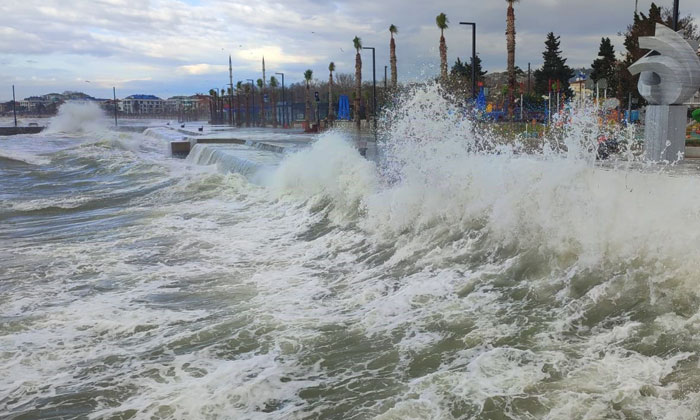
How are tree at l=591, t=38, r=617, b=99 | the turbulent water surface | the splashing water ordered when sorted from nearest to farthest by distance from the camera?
1. the turbulent water surface
2. tree at l=591, t=38, r=617, b=99
3. the splashing water

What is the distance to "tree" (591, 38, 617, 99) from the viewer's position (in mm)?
44891

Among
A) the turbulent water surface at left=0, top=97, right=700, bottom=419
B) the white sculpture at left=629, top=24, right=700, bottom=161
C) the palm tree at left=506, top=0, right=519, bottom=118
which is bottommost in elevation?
the turbulent water surface at left=0, top=97, right=700, bottom=419

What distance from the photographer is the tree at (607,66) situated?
44891 millimetres

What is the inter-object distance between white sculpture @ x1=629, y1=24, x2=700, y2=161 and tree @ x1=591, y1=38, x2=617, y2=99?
34.6m

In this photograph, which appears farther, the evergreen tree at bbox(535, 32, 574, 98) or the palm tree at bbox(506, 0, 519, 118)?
the evergreen tree at bbox(535, 32, 574, 98)

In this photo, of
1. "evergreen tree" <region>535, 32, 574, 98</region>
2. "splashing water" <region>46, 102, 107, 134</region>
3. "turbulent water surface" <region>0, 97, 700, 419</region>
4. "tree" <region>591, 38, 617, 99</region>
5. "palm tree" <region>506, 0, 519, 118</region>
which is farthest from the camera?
"splashing water" <region>46, 102, 107, 134</region>

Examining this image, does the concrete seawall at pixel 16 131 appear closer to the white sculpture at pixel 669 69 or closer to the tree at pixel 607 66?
the tree at pixel 607 66

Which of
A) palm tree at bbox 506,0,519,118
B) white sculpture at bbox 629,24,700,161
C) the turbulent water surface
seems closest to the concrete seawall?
palm tree at bbox 506,0,519,118

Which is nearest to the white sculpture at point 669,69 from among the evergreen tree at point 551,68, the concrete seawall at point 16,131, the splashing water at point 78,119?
the evergreen tree at point 551,68

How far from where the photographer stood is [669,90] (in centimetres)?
1133

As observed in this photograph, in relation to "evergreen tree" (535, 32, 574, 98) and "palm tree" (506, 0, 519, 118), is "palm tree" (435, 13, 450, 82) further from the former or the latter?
"evergreen tree" (535, 32, 574, 98)

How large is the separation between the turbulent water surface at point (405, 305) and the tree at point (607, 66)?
37838 mm

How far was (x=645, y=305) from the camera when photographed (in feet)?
18.2

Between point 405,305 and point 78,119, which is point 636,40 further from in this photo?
point 78,119
